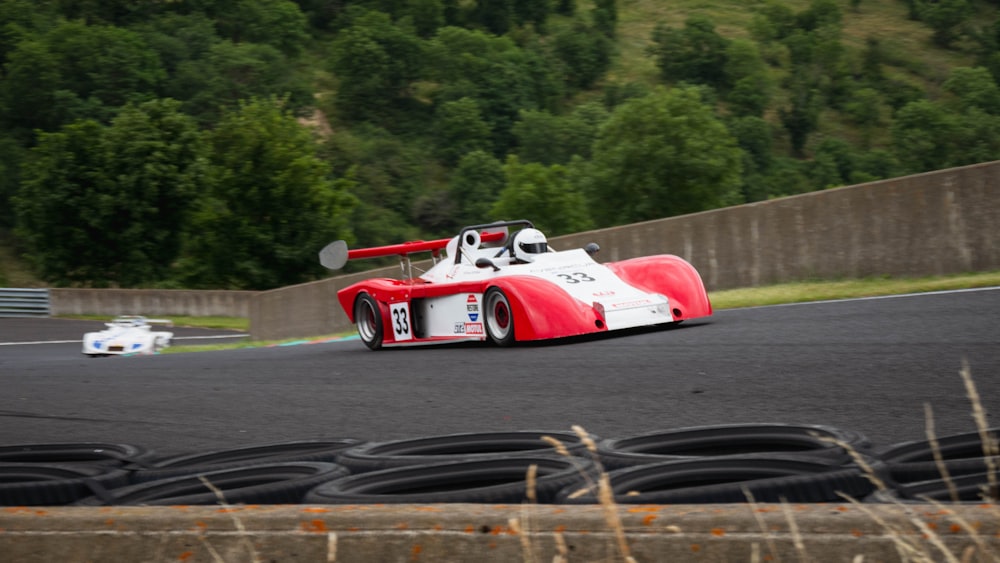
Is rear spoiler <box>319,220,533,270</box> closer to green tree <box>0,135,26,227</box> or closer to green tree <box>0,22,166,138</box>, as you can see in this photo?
green tree <box>0,135,26,227</box>

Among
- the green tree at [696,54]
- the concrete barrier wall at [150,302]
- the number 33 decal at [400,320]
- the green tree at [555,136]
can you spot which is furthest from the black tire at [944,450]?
the green tree at [696,54]

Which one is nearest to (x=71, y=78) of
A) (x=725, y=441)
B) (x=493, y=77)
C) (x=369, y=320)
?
(x=493, y=77)

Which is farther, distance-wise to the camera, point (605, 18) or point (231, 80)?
point (605, 18)

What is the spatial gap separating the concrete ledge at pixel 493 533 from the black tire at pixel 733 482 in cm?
26

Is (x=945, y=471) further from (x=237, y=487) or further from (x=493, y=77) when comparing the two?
(x=493, y=77)

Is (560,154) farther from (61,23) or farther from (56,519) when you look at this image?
(56,519)

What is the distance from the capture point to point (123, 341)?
61.7 feet

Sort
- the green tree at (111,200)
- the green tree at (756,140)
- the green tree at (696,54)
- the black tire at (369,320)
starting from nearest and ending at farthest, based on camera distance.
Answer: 1. the black tire at (369,320)
2. the green tree at (111,200)
3. the green tree at (756,140)
4. the green tree at (696,54)

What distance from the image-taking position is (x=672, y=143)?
203ft

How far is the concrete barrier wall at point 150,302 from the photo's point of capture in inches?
1345

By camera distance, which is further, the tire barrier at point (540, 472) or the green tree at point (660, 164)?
the green tree at point (660, 164)

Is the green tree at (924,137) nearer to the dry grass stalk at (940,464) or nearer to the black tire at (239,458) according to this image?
the black tire at (239,458)

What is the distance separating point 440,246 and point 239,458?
323 inches

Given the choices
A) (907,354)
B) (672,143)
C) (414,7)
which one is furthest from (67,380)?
(414,7)
